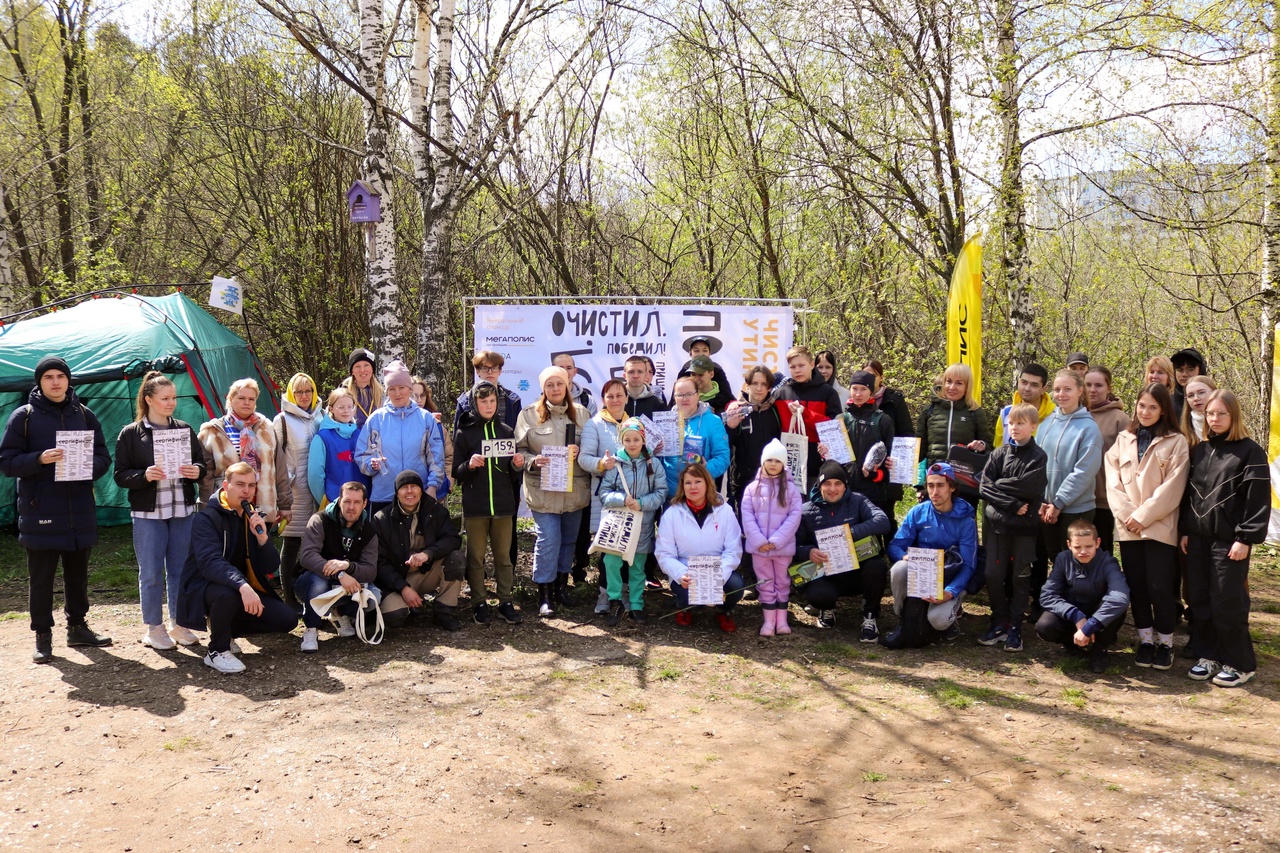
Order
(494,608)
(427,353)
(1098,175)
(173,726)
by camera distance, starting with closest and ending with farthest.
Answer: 1. (173,726)
2. (494,608)
3. (427,353)
4. (1098,175)

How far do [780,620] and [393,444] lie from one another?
9.68 ft

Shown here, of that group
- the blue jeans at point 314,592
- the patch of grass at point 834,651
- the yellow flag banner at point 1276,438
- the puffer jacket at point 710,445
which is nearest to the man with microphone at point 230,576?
the blue jeans at point 314,592

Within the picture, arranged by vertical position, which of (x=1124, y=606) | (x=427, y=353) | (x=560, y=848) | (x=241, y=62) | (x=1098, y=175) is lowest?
(x=560, y=848)

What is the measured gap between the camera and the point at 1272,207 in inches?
332

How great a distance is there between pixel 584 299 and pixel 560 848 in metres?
5.90

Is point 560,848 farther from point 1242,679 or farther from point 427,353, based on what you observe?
point 427,353

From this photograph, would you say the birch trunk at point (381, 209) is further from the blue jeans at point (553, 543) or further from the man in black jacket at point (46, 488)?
the man in black jacket at point (46, 488)

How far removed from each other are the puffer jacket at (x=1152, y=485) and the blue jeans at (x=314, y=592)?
4.78 metres

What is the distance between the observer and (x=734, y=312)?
838cm

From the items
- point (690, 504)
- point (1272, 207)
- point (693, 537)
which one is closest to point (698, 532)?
point (693, 537)

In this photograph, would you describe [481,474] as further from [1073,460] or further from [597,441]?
[1073,460]

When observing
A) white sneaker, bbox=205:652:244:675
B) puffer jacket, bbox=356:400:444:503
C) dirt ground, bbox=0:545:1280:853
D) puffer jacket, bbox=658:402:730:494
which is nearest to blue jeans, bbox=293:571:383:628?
dirt ground, bbox=0:545:1280:853

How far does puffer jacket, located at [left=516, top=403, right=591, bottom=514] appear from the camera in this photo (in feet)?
21.1

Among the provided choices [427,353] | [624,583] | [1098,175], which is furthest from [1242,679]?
[427,353]
